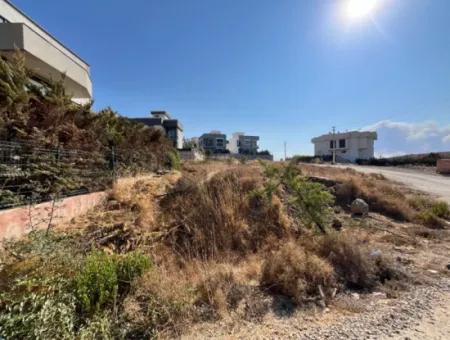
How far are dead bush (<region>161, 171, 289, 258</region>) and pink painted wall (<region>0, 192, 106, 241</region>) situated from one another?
1.84 meters

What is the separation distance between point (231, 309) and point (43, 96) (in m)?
5.74

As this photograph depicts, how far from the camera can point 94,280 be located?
2287mm

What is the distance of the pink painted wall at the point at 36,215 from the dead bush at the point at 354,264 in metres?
4.45

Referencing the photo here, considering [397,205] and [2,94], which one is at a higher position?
[2,94]

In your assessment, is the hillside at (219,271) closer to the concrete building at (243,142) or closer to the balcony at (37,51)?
the balcony at (37,51)

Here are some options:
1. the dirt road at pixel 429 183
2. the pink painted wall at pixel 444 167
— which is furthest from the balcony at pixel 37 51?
the pink painted wall at pixel 444 167

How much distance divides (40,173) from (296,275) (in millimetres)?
4712

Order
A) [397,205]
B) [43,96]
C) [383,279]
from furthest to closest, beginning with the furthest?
1. [397,205]
2. [43,96]
3. [383,279]

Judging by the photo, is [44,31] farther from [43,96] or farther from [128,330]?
[128,330]

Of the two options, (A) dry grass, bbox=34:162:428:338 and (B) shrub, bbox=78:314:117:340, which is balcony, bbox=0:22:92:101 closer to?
(A) dry grass, bbox=34:162:428:338

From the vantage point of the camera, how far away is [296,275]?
9.90ft

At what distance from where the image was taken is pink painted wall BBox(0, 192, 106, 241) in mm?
3682

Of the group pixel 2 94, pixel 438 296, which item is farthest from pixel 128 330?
pixel 2 94

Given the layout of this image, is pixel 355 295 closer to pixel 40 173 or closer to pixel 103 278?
pixel 103 278
